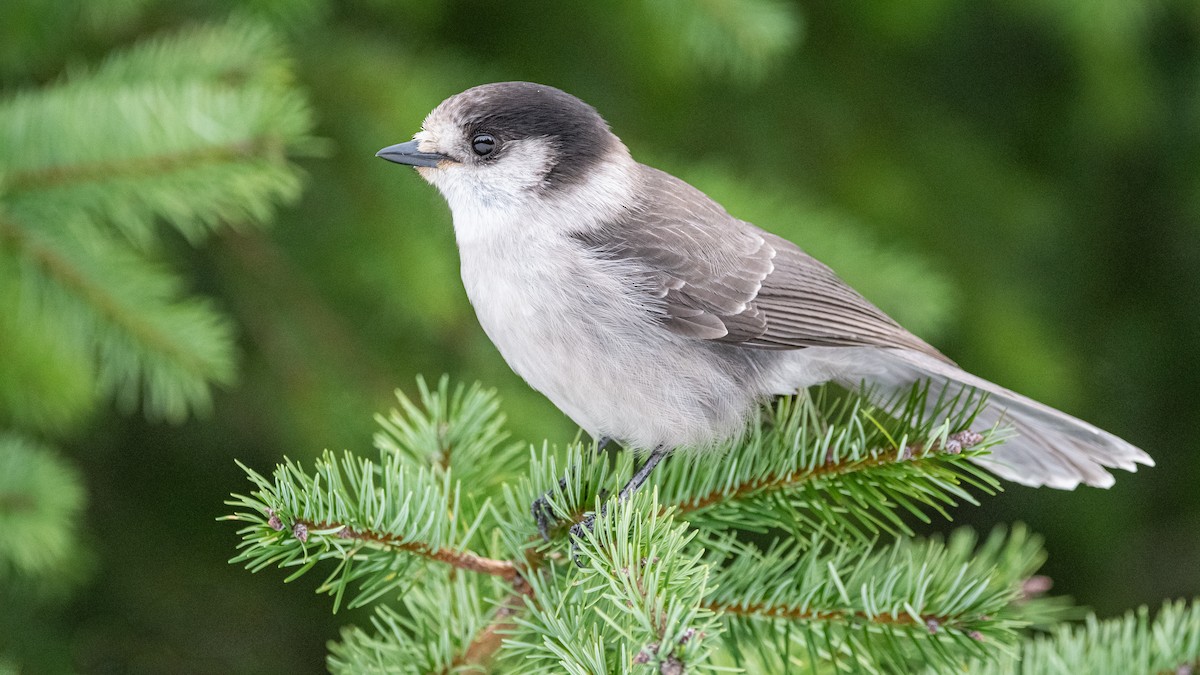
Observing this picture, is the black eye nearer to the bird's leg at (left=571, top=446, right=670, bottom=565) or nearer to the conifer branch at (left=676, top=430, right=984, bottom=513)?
the bird's leg at (left=571, top=446, right=670, bottom=565)

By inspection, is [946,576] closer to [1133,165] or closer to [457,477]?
[457,477]

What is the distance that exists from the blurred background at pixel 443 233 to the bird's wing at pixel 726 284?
37 cm

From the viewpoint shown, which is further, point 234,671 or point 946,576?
point 234,671

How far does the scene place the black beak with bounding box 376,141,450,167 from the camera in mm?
2252

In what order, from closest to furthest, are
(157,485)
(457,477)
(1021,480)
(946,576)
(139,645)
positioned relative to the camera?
(946,576) → (457,477) → (1021,480) → (139,645) → (157,485)

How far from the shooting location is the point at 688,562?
61.4 inches

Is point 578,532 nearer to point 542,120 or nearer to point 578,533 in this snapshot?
point 578,533

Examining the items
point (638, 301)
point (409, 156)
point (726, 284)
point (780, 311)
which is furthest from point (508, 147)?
point (780, 311)

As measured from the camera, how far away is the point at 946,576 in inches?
69.2

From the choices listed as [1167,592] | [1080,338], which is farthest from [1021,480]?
[1167,592]

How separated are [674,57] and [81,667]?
2373 millimetres

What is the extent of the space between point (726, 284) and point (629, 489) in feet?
2.01

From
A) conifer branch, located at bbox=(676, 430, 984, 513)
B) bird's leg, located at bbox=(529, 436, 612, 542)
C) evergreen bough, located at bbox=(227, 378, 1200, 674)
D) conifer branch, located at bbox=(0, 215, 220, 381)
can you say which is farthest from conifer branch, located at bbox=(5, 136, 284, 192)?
conifer branch, located at bbox=(676, 430, 984, 513)

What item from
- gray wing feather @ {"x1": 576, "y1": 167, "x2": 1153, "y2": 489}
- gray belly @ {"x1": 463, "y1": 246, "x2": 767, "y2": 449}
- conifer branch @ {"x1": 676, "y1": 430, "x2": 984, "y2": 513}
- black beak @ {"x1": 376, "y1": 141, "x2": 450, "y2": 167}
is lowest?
conifer branch @ {"x1": 676, "y1": 430, "x2": 984, "y2": 513}
